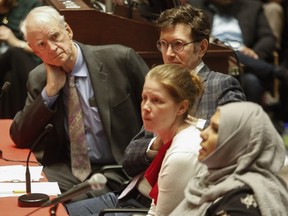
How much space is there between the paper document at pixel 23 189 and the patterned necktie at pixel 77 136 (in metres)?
0.55

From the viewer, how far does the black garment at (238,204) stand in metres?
2.36

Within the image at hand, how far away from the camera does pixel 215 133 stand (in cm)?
248

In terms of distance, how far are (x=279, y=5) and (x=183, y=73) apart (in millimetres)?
4049

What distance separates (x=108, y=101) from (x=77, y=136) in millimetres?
236

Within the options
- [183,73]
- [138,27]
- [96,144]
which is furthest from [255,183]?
[138,27]

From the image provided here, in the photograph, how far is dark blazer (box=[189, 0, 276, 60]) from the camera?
636 centimetres

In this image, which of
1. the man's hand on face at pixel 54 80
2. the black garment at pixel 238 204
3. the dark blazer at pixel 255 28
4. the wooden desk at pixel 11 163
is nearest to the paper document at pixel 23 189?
the wooden desk at pixel 11 163

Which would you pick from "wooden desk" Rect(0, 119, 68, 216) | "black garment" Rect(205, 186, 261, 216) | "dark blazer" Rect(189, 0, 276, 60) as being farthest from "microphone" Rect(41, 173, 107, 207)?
"dark blazer" Rect(189, 0, 276, 60)

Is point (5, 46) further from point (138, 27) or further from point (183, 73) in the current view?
point (183, 73)

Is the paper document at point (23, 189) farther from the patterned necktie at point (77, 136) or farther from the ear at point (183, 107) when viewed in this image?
the ear at point (183, 107)

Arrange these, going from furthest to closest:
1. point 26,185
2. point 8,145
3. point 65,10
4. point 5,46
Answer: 1. point 5,46
2. point 65,10
3. point 8,145
4. point 26,185

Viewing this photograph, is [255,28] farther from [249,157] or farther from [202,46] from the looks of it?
[249,157]

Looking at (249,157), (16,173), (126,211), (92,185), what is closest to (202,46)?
(126,211)

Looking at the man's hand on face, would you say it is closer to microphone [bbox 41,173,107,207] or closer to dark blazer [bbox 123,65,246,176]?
dark blazer [bbox 123,65,246,176]
